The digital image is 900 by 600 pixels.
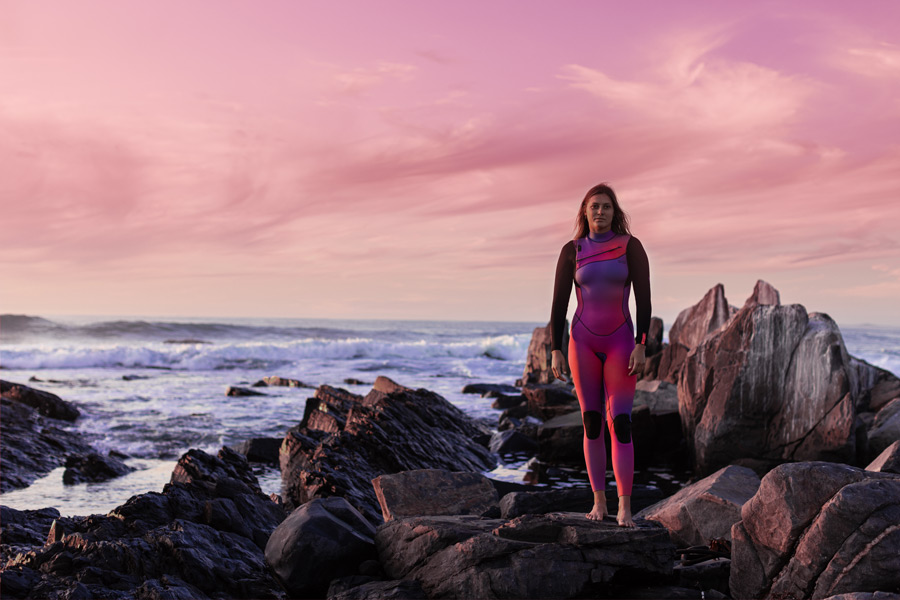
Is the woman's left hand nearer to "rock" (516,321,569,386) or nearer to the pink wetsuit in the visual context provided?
the pink wetsuit

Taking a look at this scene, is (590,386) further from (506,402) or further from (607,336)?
(506,402)

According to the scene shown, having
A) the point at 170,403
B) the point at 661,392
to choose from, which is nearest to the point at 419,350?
the point at 170,403

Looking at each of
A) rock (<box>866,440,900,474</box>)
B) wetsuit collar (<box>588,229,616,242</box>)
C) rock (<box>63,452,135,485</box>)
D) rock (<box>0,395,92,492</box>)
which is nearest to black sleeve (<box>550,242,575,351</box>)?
wetsuit collar (<box>588,229,616,242</box>)

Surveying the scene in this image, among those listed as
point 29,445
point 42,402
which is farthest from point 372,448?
point 42,402

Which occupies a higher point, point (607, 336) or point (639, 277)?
point (639, 277)

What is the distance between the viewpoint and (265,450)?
39.0ft

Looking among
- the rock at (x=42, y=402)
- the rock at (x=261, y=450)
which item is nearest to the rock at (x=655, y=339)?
the rock at (x=261, y=450)

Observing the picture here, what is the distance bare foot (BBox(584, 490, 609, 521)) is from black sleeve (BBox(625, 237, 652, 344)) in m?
1.40

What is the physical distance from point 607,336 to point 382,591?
281cm

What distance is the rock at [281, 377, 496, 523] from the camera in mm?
8336

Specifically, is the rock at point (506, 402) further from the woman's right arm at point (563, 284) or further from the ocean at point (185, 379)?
the woman's right arm at point (563, 284)

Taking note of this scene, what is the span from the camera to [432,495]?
7.32 metres

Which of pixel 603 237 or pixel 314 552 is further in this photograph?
pixel 603 237

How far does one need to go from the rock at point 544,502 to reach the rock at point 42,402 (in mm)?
13054
